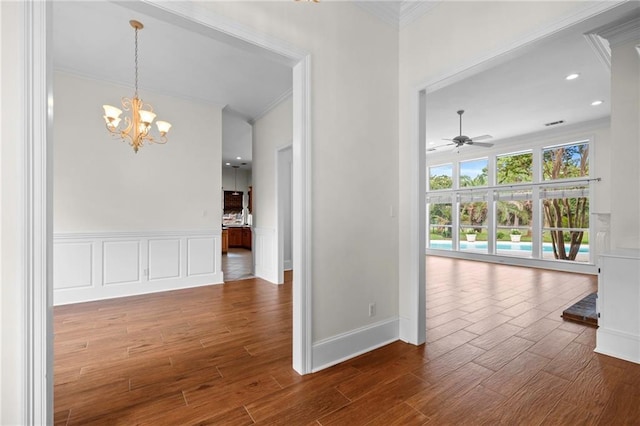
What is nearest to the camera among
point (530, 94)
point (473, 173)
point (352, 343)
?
point (352, 343)

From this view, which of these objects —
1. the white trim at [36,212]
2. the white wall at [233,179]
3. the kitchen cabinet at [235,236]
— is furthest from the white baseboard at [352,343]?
the white wall at [233,179]

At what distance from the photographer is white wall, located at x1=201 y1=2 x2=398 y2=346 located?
7.38ft

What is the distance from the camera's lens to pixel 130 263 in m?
4.32

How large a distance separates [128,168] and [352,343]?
4124 mm

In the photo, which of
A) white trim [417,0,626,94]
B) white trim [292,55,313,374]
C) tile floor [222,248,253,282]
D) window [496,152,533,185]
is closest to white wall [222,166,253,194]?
tile floor [222,248,253,282]

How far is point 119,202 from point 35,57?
351 cm

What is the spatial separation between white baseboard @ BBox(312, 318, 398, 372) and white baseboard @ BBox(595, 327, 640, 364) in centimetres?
176

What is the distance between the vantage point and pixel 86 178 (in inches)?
160

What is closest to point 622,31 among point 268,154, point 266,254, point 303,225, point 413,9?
point 413,9

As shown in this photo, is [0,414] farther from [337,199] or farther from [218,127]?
[218,127]

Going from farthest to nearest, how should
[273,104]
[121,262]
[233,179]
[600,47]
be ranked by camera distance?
1. [233,179]
2. [273,104]
3. [121,262]
4. [600,47]

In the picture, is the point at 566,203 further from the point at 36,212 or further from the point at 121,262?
the point at 121,262

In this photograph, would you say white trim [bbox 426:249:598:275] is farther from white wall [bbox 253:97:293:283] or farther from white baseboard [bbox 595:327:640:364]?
white wall [bbox 253:97:293:283]

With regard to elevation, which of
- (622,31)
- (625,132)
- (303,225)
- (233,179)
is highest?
Result: (622,31)
